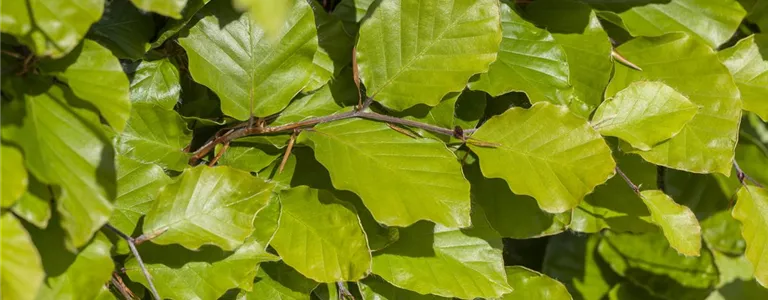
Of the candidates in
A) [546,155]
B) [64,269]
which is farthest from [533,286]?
[64,269]

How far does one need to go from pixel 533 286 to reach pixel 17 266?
65 cm

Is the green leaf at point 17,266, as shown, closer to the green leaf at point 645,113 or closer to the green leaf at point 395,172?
the green leaf at point 395,172

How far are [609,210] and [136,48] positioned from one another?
65cm

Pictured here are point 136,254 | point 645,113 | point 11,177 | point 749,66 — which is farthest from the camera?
point 749,66

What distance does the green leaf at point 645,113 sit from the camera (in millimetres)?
909

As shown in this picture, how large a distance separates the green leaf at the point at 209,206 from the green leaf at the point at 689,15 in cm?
62

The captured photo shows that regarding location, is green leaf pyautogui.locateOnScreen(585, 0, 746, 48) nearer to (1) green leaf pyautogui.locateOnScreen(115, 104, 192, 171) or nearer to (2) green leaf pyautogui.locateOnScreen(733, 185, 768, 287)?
(2) green leaf pyautogui.locateOnScreen(733, 185, 768, 287)

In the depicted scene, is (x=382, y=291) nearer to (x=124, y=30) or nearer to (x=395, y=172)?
(x=395, y=172)

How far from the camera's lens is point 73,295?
682 mm

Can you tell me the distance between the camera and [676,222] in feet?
3.15

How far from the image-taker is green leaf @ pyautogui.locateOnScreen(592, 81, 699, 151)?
2.98ft

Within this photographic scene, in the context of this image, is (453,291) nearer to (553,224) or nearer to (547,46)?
(553,224)

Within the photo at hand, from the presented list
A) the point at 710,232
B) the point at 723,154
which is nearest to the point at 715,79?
the point at 723,154

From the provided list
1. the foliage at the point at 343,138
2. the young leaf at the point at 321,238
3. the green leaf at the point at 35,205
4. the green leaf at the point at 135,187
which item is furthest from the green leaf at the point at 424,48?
the green leaf at the point at 35,205
